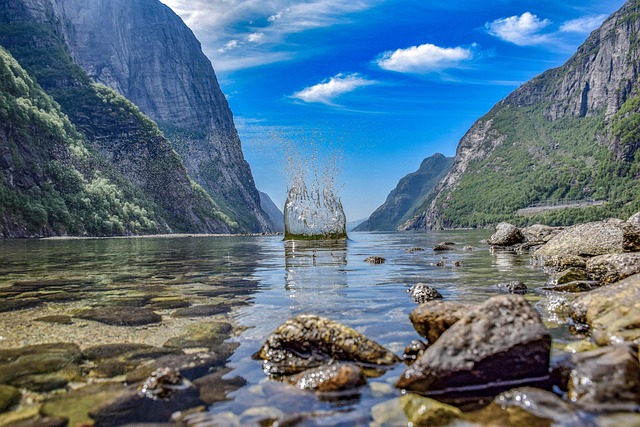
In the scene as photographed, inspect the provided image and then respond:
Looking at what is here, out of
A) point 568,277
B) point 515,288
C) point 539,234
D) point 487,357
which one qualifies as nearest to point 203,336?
point 487,357

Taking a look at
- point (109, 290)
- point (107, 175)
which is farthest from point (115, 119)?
point (109, 290)

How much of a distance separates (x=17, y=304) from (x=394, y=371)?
Result: 995 centimetres

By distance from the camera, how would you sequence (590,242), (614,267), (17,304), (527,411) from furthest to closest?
(590,242) < (614,267) < (17,304) < (527,411)

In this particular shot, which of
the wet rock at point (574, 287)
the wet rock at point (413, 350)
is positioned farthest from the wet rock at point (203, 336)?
the wet rock at point (574, 287)

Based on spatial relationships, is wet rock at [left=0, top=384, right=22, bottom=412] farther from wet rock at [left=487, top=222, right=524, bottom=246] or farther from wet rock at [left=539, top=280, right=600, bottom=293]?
wet rock at [left=487, top=222, right=524, bottom=246]

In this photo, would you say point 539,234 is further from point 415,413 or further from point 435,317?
point 415,413

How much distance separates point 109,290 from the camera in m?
13.6

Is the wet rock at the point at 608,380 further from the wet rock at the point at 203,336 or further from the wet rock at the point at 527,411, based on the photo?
A: the wet rock at the point at 203,336

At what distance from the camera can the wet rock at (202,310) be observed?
975cm

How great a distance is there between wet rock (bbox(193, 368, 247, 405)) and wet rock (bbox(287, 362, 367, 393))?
0.69 meters

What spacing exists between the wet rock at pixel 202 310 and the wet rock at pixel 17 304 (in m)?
3.90

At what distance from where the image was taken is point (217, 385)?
5504 millimetres

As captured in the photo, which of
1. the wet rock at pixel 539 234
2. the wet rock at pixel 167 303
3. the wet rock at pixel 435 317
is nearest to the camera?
the wet rock at pixel 435 317

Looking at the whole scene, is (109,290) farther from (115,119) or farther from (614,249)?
(115,119)
